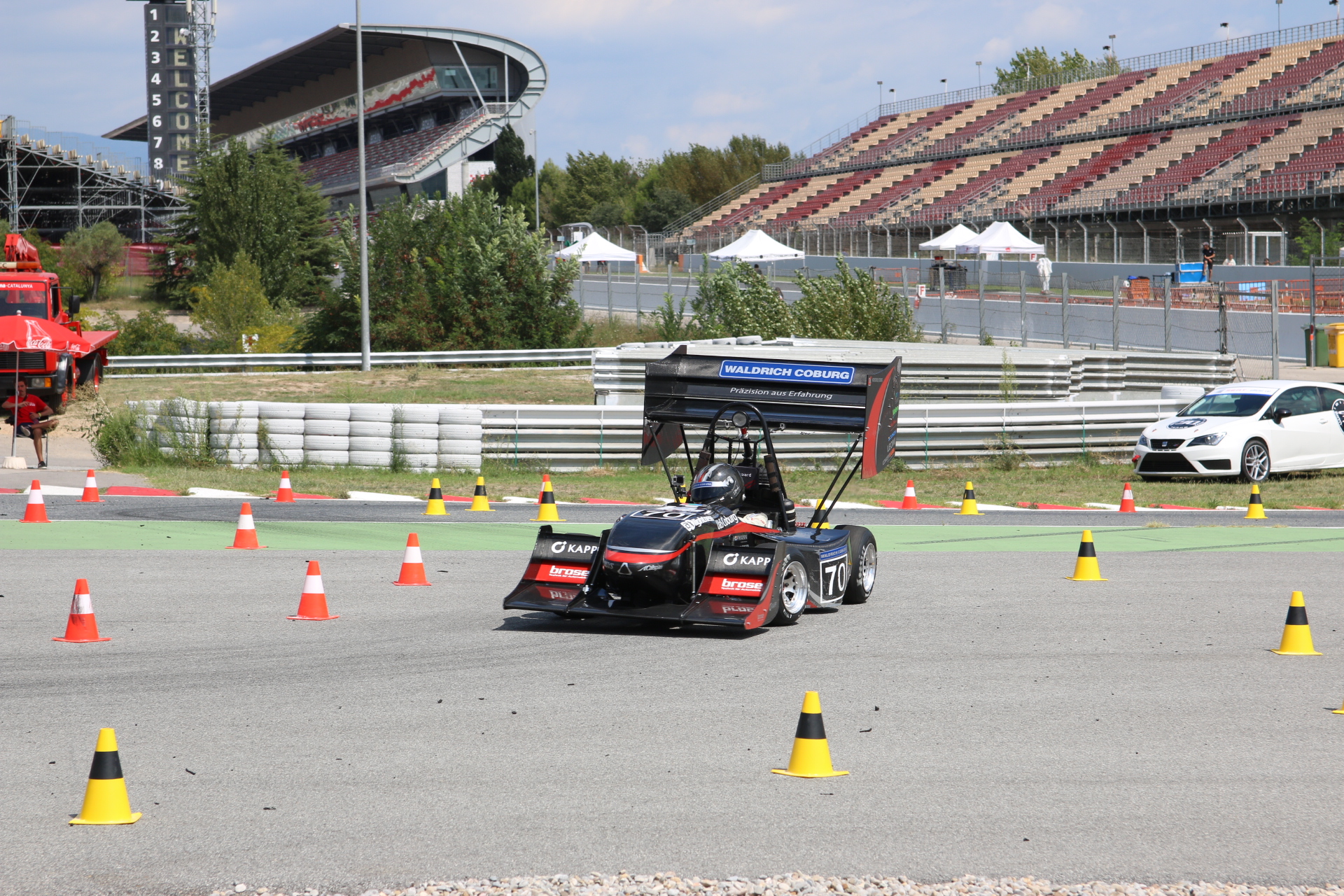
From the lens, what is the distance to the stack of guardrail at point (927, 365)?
2478 cm

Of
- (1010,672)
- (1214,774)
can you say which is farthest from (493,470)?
(1214,774)

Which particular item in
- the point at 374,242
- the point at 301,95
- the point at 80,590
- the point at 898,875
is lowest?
the point at 898,875

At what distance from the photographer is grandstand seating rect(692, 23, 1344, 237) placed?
53.7m

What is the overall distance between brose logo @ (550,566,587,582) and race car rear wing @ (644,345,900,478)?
1.61 meters

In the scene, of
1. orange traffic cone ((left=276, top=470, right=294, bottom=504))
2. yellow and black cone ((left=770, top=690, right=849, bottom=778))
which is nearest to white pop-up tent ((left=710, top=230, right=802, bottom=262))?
orange traffic cone ((left=276, top=470, right=294, bottom=504))

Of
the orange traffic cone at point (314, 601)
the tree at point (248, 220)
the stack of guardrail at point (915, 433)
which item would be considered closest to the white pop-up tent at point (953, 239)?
the tree at point (248, 220)

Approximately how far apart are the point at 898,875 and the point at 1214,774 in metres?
2.07

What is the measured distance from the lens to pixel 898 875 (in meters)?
5.04

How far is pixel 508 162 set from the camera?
310ft

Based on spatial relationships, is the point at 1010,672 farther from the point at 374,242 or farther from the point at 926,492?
the point at 374,242

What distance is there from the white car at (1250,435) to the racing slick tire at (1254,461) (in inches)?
0.4

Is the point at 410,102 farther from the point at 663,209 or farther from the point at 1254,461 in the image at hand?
the point at 1254,461

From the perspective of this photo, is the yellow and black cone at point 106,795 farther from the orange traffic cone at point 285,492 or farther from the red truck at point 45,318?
the red truck at point 45,318

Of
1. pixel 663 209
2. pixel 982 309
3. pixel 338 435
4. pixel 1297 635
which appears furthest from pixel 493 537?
pixel 663 209
